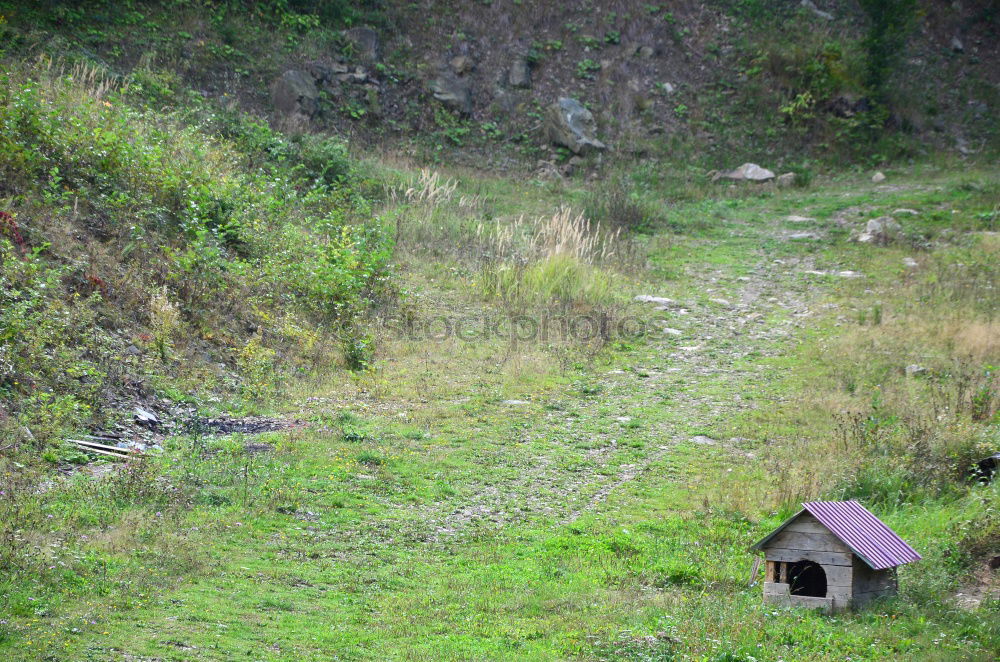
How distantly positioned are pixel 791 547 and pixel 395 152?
55.9 ft

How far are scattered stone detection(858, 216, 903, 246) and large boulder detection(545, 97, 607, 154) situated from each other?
794 cm

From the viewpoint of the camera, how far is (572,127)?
23797 mm

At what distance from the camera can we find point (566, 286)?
14.1 m

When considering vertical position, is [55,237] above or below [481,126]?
below

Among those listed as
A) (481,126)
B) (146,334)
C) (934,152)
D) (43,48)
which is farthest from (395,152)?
(934,152)

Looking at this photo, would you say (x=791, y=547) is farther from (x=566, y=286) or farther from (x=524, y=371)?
(x=566, y=286)

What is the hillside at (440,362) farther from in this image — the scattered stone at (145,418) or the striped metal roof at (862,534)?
the striped metal roof at (862,534)

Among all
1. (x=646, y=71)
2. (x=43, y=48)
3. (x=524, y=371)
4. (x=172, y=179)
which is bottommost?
(x=524, y=371)

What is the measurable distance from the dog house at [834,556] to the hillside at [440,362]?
0.17 metres

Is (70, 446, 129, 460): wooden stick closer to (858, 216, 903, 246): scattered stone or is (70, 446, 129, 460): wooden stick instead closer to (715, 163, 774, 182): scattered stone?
(858, 216, 903, 246): scattered stone

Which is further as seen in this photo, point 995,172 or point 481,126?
point 481,126

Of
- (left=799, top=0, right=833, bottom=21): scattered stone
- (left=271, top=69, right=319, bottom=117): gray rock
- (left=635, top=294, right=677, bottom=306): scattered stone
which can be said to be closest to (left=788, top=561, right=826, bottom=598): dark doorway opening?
(left=635, top=294, right=677, bottom=306): scattered stone

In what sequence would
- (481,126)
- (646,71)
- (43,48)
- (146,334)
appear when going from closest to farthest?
(146,334)
(43,48)
(481,126)
(646,71)

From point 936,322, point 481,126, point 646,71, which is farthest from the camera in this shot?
point 646,71
